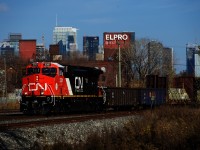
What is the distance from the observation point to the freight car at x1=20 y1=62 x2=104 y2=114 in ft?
87.1

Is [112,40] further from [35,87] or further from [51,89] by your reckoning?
[51,89]

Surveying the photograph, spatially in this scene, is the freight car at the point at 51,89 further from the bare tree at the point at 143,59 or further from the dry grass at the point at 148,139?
the bare tree at the point at 143,59

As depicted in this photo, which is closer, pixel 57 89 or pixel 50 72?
pixel 57 89

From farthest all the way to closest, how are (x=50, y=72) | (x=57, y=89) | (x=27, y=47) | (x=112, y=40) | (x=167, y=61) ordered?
(x=112, y=40) < (x=27, y=47) < (x=167, y=61) < (x=50, y=72) < (x=57, y=89)

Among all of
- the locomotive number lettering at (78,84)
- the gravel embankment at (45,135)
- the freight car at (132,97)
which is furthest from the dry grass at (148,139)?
the freight car at (132,97)

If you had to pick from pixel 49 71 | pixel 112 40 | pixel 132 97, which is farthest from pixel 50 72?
pixel 112 40

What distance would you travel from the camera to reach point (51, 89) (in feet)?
87.6

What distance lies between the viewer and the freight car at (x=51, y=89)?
2656 centimetres

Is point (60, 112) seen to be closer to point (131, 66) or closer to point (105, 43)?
point (131, 66)

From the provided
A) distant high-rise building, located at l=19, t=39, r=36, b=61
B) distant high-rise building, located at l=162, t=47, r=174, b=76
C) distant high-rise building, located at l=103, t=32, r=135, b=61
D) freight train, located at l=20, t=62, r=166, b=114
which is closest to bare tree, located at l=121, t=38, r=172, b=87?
distant high-rise building, located at l=162, t=47, r=174, b=76

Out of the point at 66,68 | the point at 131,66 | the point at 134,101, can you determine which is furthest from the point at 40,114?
the point at 131,66

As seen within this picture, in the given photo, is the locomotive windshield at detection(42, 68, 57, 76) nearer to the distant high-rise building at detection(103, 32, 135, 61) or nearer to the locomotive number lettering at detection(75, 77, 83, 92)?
the locomotive number lettering at detection(75, 77, 83, 92)

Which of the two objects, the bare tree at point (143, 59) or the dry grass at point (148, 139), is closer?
the dry grass at point (148, 139)

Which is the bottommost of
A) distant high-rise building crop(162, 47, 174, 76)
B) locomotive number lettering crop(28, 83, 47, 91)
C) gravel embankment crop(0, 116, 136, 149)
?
gravel embankment crop(0, 116, 136, 149)
